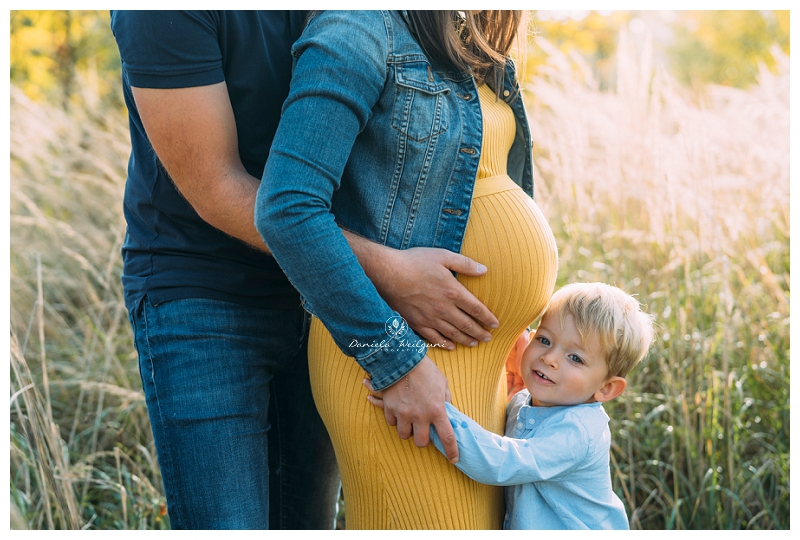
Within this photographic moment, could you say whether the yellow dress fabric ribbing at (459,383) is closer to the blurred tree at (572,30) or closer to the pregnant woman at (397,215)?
the pregnant woman at (397,215)

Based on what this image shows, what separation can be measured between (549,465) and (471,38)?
3.00 ft

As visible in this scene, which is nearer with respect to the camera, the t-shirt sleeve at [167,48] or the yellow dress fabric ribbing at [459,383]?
the t-shirt sleeve at [167,48]

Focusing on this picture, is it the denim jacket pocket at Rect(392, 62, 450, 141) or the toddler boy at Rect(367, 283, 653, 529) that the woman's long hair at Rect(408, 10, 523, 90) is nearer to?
the denim jacket pocket at Rect(392, 62, 450, 141)

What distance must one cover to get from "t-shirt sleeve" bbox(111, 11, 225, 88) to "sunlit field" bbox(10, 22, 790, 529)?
103cm

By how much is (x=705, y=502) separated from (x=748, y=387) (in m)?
0.53

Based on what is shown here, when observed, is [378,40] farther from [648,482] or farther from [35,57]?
[35,57]

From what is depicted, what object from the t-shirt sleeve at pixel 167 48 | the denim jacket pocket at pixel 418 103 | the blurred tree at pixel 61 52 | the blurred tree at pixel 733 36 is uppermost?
the blurred tree at pixel 733 36

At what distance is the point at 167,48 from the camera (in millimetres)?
1120

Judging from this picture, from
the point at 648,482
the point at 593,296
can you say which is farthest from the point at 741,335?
the point at 593,296

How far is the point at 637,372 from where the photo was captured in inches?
105

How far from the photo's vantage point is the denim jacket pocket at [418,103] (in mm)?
1224

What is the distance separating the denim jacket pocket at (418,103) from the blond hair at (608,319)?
1.68 ft

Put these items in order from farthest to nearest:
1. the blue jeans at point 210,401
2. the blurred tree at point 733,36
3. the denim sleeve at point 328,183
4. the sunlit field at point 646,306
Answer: the blurred tree at point 733,36, the sunlit field at point 646,306, the blue jeans at point 210,401, the denim sleeve at point 328,183

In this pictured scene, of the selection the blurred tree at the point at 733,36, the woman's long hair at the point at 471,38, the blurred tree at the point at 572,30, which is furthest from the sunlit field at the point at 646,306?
the blurred tree at the point at 733,36
